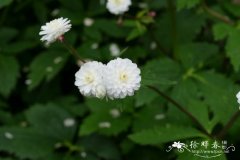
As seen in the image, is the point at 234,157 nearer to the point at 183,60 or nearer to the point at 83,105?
the point at 183,60

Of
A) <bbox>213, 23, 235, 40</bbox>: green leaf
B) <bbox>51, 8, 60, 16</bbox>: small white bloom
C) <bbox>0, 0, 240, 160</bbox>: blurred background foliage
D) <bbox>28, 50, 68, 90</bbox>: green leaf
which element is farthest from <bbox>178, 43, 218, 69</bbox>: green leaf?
<bbox>51, 8, 60, 16</bbox>: small white bloom

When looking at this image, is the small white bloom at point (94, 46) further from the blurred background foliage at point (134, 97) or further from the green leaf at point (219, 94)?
the green leaf at point (219, 94)

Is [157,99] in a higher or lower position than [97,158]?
higher

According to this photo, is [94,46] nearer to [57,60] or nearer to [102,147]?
[57,60]

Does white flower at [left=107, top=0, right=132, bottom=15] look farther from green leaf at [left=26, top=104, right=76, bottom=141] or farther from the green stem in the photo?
green leaf at [left=26, top=104, right=76, bottom=141]

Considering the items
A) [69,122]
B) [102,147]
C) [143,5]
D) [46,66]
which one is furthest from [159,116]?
[143,5]

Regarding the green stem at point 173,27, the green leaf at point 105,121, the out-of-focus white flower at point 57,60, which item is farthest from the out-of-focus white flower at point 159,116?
the out-of-focus white flower at point 57,60

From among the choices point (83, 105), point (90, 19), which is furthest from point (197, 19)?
point (83, 105)
